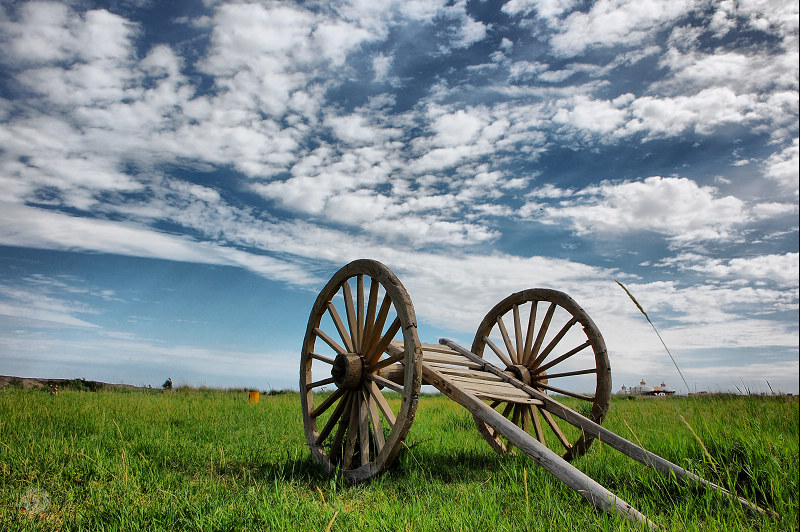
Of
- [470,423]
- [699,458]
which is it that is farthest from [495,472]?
[470,423]

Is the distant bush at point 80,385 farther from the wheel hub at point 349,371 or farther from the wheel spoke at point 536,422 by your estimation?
the wheel spoke at point 536,422

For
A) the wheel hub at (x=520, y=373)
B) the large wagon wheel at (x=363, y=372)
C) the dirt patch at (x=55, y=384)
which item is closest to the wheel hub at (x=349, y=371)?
the large wagon wheel at (x=363, y=372)

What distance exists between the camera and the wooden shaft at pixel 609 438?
10.2 feet

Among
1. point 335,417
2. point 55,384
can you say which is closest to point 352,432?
point 335,417

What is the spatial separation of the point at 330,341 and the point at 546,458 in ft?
8.56

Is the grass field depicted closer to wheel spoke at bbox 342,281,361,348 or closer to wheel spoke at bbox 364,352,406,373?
wheel spoke at bbox 364,352,406,373

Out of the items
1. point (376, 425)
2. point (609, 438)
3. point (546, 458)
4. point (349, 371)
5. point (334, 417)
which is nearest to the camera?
point (546, 458)

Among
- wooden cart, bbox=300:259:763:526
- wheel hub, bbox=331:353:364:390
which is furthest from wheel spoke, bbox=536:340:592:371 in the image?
wheel hub, bbox=331:353:364:390

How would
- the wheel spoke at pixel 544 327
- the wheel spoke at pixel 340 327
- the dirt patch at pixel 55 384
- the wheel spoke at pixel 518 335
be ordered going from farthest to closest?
the dirt patch at pixel 55 384 < the wheel spoke at pixel 518 335 < the wheel spoke at pixel 544 327 < the wheel spoke at pixel 340 327

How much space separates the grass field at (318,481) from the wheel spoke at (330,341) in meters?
1.11

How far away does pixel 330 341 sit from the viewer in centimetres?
528

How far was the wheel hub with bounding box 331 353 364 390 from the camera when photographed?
4.67 meters

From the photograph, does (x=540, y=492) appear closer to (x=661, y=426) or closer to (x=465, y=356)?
(x=465, y=356)

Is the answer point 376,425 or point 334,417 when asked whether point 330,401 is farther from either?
point 376,425
